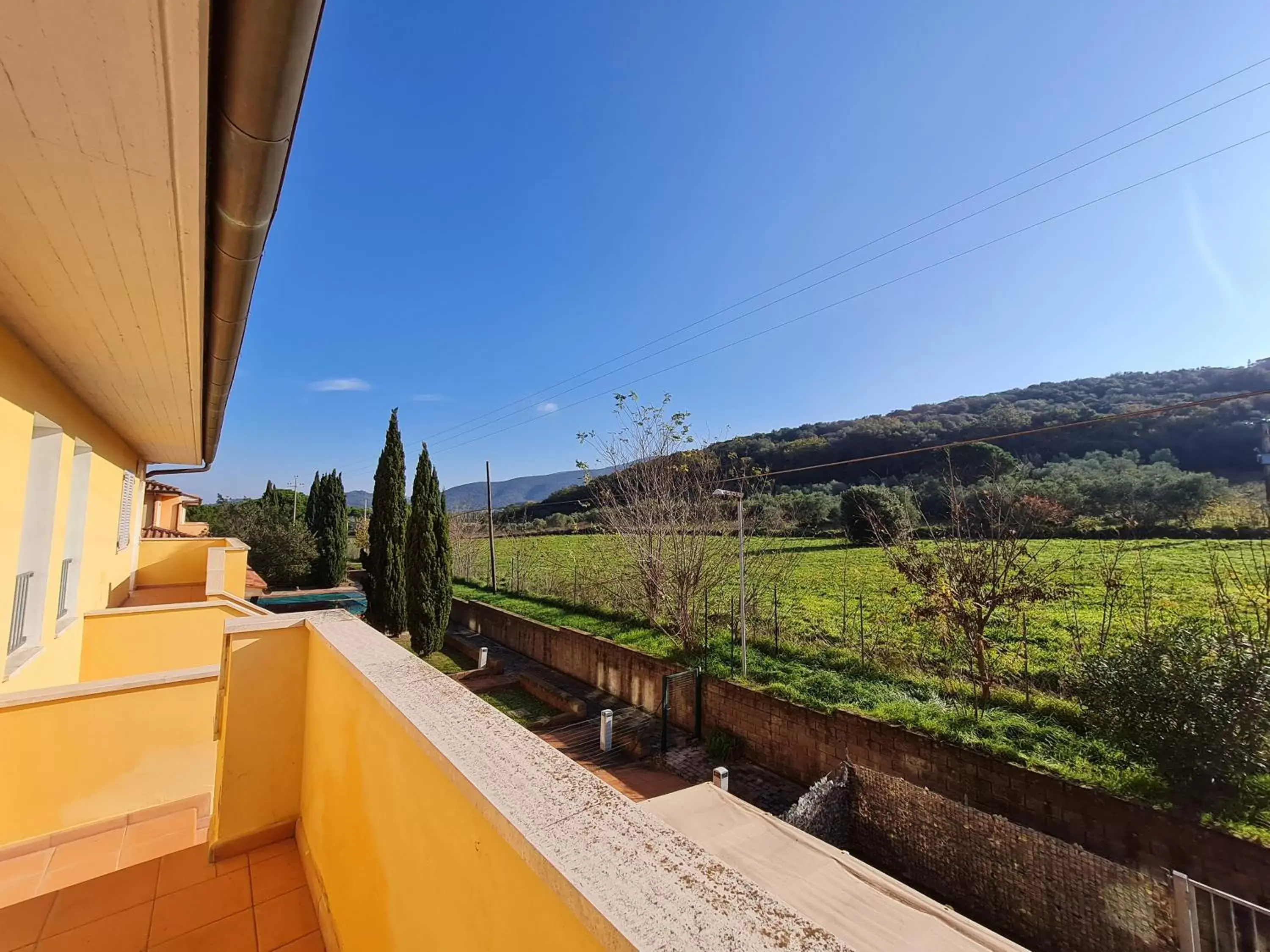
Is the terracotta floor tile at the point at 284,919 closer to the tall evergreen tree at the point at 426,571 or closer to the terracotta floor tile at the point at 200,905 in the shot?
the terracotta floor tile at the point at 200,905

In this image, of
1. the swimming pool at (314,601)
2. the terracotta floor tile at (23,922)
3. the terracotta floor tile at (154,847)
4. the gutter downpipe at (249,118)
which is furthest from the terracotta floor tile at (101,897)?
the swimming pool at (314,601)

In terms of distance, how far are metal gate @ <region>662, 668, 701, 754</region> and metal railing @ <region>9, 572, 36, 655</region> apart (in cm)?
763

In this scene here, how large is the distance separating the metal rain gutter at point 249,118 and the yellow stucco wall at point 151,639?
4503 mm

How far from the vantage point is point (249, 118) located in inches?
57.2

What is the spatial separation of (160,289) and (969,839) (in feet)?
24.7

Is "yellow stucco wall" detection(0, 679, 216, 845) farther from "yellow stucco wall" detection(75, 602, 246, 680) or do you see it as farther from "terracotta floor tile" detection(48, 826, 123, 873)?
"yellow stucco wall" detection(75, 602, 246, 680)

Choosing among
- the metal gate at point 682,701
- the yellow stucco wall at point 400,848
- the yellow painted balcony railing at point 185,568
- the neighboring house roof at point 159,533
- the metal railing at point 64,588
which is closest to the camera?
the yellow stucco wall at point 400,848

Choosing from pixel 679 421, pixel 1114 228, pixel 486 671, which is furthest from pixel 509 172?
pixel 486 671

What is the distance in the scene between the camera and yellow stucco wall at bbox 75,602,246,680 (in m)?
5.57

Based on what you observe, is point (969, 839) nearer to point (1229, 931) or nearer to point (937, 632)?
point (1229, 931)

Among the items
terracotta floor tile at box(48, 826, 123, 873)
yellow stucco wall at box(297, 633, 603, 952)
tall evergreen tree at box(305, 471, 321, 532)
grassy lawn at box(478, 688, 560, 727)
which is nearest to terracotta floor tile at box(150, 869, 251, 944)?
yellow stucco wall at box(297, 633, 603, 952)

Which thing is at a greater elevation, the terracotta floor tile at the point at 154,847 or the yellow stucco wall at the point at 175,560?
the yellow stucco wall at the point at 175,560

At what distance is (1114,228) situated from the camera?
22.7 feet

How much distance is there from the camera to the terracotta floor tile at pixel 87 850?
313cm
